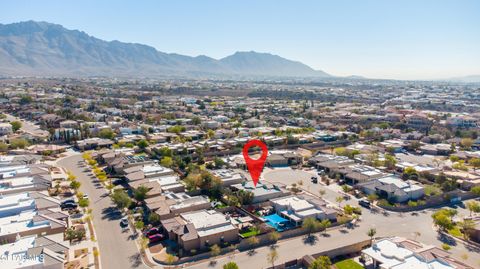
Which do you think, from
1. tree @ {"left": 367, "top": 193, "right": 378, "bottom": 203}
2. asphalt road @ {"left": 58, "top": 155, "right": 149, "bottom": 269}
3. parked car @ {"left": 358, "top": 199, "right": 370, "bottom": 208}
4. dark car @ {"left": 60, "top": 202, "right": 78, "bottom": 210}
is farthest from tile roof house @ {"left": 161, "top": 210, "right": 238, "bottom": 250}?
tree @ {"left": 367, "top": 193, "right": 378, "bottom": 203}

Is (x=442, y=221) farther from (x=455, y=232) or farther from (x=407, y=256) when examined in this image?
(x=407, y=256)

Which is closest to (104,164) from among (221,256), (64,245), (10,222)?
(10,222)

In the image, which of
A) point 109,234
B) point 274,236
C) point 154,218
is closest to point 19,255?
point 109,234

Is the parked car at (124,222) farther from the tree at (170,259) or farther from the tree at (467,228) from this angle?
the tree at (467,228)

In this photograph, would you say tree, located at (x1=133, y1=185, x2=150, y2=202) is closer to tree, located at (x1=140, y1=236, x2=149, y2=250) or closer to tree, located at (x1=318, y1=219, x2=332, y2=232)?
tree, located at (x1=140, y1=236, x2=149, y2=250)

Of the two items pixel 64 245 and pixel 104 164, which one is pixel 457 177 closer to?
pixel 64 245

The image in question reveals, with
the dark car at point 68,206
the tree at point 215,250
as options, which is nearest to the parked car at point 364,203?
the tree at point 215,250
